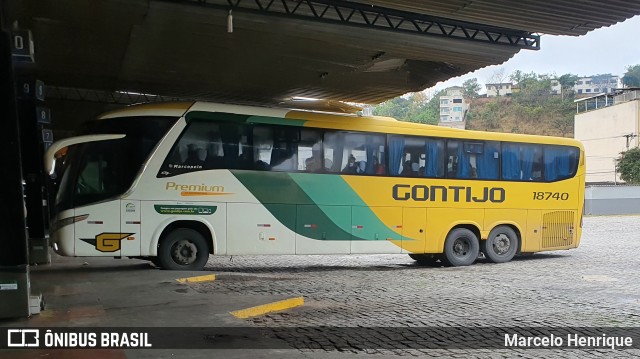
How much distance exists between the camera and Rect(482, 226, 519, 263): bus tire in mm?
12672

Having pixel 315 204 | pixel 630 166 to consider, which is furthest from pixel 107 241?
pixel 630 166

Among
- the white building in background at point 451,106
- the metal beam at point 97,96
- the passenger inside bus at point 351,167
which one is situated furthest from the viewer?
Answer: the white building in background at point 451,106

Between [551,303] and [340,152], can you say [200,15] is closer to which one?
[340,152]

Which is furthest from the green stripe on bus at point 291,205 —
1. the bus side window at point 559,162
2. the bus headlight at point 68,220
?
the bus side window at point 559,162

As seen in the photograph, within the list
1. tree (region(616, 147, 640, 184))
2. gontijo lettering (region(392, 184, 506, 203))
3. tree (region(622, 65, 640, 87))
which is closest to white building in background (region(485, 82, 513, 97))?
tree (region(622, 65, 640, 87))

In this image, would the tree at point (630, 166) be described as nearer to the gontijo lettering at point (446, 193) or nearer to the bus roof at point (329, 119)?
the bus roof at point (329, 119)

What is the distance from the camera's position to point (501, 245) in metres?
12.9

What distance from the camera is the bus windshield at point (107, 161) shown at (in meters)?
9.20

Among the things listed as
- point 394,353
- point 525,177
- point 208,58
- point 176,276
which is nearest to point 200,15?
point 208,58

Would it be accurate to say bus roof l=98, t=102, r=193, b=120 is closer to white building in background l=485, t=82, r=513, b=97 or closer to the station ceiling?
the station ceiling

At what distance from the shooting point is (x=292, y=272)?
1105 centimetres

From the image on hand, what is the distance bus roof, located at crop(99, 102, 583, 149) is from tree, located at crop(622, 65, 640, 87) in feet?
216

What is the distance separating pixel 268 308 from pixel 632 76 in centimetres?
7990

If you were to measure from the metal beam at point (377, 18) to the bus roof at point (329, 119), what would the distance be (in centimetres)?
195
